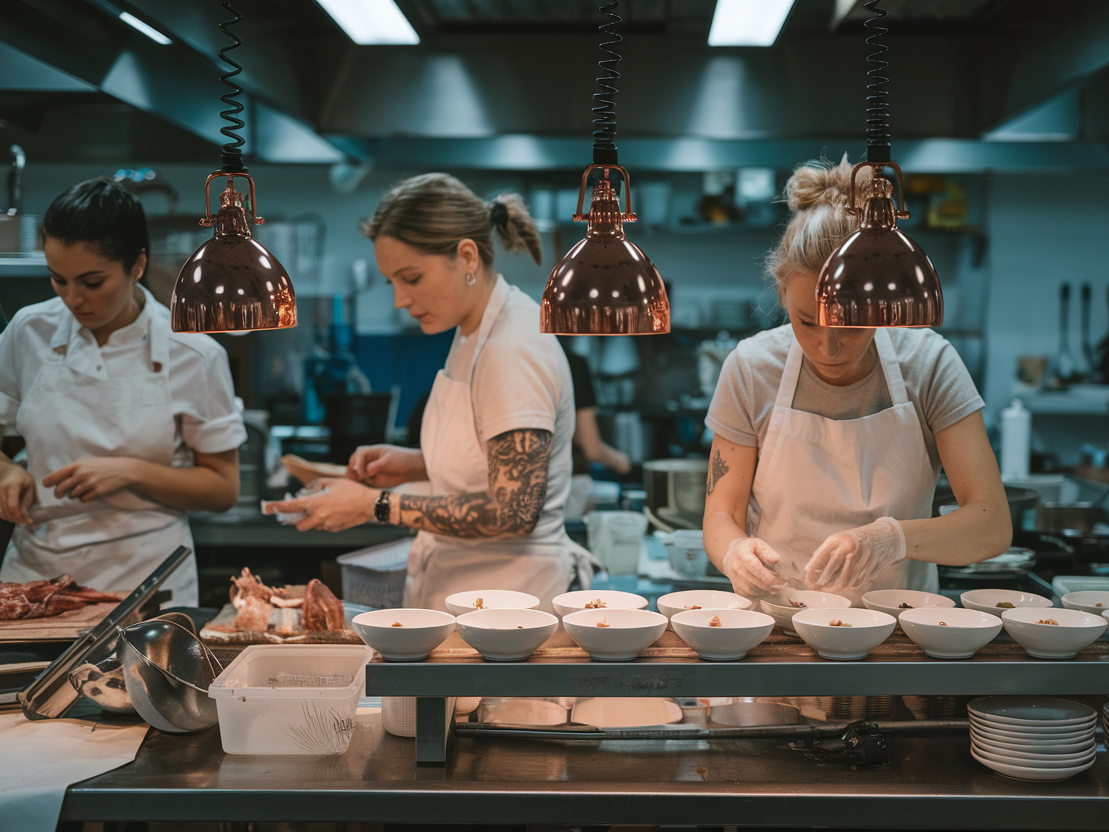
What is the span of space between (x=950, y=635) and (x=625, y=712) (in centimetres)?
59

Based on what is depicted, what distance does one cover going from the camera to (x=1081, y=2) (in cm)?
333

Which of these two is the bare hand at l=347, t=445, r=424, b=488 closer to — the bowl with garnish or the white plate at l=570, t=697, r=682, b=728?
the white plate at l=570, t=697, r=682, b=728

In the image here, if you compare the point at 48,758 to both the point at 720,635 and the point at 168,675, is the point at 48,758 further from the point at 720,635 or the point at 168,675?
the point at 720,635

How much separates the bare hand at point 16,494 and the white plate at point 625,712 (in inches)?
66.1

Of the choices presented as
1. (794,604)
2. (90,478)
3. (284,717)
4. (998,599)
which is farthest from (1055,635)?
(90,478)

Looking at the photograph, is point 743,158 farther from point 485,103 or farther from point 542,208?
point 485,103

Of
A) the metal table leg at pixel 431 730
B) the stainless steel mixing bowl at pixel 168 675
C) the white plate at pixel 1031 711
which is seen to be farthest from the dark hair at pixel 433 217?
the white plate at pixel 1031 711

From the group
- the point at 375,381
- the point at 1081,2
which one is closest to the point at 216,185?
the point at 375,381

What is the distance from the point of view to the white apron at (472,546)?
92.7 inches

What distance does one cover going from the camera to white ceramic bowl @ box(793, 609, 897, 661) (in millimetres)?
1540

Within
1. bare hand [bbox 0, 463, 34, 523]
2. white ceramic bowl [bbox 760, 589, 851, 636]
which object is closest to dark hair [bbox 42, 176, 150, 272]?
bare hand [bbox 0, 463, 34, 523]

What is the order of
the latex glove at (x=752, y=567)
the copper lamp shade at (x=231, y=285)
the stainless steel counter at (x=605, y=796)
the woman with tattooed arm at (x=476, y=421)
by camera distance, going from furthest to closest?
the woman with tattooed arm at (x=476, y=421) → the latex glove at (x=752, y=567) → the copper lamp shade at (x=231, y=285) → the stainless steel counter at (x=605, y=796)

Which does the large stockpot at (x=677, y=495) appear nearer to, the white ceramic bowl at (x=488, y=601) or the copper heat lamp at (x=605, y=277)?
the white ceramic bowl at (x=488, y=601)

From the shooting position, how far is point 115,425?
2.59 m
